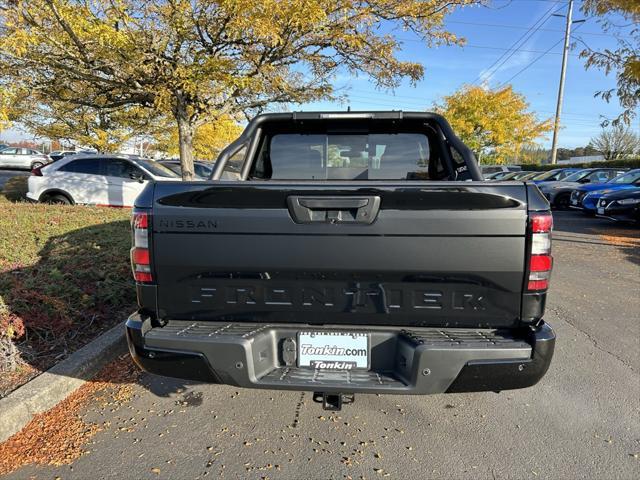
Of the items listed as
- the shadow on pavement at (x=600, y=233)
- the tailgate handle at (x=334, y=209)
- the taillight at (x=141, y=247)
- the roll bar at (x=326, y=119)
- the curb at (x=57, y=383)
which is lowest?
the curb at (x=57, y=383)

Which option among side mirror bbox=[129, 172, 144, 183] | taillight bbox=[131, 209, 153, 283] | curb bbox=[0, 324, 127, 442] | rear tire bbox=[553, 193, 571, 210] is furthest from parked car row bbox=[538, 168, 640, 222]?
taillight bbox=[131, 209, 153, 283]

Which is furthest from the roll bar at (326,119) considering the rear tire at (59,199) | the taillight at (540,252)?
the rear tire at (59,199)

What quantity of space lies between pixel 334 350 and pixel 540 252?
118 cm

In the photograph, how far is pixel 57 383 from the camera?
2980 millimetres

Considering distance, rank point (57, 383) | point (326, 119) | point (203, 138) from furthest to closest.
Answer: point (203, 138) < point (326, 119) < point (57, 383)

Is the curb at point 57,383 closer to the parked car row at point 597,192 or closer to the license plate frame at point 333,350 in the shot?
the license plate frame at point 333,350

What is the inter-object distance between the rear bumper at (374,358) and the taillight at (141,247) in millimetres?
281

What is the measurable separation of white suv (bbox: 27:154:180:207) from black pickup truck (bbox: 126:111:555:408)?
29.3ft

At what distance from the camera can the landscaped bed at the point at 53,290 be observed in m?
3.34

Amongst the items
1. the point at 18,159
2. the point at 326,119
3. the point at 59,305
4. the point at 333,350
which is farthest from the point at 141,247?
the point at 18,159

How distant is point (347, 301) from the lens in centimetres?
226

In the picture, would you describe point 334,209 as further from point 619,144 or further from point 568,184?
point 619,144

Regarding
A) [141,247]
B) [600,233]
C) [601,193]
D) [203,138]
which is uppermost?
[203,138]

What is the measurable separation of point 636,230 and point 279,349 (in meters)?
13.2
